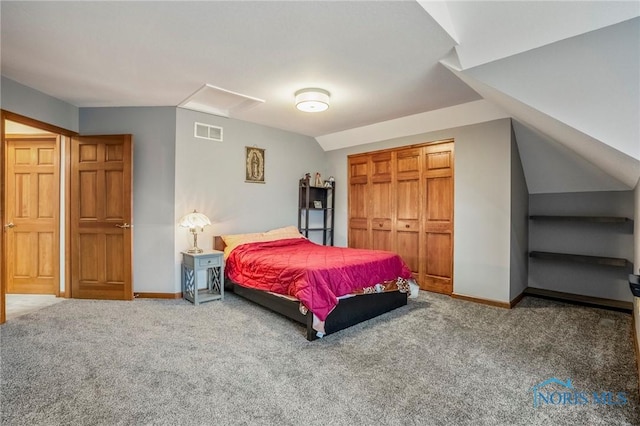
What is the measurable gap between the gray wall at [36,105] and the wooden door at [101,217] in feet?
0.93

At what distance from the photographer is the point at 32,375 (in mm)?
2146

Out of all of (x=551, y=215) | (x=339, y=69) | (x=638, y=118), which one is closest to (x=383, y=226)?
(x=551, y=215)

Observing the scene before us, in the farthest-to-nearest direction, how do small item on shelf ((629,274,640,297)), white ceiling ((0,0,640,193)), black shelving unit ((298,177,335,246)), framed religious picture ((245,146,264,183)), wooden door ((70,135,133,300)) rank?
black shelving unit ((298,177,335,246)) → framed religious picture ((245,146,264,183)) → wooden door ((70,135,133,300)) → white ceiling ((0,0,640,193)) → small item on shelf ((629,274,640,297))

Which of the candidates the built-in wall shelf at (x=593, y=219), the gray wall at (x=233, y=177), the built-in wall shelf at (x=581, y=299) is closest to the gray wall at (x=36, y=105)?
the gray wall at (x=233, y=177)

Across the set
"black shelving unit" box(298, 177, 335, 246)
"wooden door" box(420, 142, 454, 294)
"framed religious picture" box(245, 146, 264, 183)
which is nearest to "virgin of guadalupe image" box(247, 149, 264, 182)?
"framed religious picture" box(245, 146, 264, 183)

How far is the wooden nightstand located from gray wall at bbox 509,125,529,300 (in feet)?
12.0

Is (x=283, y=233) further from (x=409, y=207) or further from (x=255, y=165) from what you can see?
(x=409, y=207)

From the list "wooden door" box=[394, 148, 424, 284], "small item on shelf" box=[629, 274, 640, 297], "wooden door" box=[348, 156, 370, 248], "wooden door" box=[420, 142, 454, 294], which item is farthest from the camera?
"wooden door" box=[348, 156, 370, 248]

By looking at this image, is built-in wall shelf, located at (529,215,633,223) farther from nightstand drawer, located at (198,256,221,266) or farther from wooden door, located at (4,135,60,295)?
wooden door, located at (4,135,60,295)

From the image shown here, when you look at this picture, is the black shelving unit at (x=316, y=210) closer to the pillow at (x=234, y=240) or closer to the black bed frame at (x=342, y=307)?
the pillow at (x=234, y=240)

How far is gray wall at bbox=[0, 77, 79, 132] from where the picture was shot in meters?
3.13

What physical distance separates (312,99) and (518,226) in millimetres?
3072

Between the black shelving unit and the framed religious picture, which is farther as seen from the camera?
the black shelving unit

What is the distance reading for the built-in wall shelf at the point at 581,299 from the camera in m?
3.71
